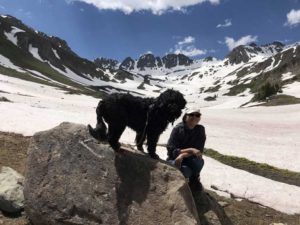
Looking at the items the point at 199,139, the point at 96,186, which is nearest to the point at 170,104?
the point at 199,139

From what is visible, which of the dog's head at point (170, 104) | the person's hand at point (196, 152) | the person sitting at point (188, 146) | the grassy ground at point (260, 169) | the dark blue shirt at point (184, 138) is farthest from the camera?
the grassy ground at point (260, 169)

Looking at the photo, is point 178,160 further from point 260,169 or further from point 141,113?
point 260,169

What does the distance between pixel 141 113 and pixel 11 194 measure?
4650 mm

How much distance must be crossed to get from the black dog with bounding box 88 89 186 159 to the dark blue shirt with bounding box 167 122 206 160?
4.39ft

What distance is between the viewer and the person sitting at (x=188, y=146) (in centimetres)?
1261

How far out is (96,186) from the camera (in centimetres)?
1107

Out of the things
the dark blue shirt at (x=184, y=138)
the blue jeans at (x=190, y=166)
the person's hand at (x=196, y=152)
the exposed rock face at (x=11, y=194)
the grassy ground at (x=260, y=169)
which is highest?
the dark blue shirt at (x=184, y=138)

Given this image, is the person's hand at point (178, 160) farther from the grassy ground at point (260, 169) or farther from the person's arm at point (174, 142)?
the grassy ground at point (260, 169)

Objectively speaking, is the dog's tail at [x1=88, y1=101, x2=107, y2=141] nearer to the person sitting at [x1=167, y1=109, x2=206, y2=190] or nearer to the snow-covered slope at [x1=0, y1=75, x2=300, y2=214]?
the person sitting at [x1=167, y1=109, x2=206, y2=190]

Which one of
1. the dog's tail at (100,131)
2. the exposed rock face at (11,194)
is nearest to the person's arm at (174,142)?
the dog's tail at (100,131)

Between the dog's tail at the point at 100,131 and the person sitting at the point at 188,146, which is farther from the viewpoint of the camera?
the person sitting at the point at 188,146

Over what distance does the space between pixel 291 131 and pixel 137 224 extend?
4012 centimetres

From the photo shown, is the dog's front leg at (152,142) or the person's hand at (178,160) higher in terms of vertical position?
the dog's front leg at (152,142)

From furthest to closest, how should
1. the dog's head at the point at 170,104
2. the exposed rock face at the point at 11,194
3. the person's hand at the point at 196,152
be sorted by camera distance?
the person's hand at the point at 196,152
the exposed rock face at the point at 11,194
the dog's head at the point at 170,104
